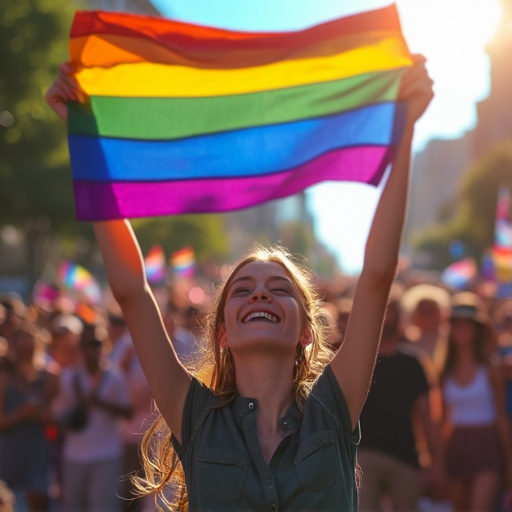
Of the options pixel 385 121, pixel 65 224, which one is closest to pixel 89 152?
pixel 385 121

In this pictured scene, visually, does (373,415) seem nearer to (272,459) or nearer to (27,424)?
(27,424)

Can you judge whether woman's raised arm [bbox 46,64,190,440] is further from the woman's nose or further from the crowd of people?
the crowd of people

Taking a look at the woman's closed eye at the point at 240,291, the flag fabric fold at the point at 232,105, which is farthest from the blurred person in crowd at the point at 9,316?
the woman's closed eye at the point at 240,291

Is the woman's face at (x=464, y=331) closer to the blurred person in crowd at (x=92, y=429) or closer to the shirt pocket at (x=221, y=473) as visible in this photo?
the blurred person in crowd at (x=92, y=429)

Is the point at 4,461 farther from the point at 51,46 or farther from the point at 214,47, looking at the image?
the point at 51,46

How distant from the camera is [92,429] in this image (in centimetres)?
736

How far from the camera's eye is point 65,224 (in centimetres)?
3650

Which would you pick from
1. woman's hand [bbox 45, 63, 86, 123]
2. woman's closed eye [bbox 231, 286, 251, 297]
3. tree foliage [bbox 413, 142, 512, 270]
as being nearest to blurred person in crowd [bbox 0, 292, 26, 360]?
woman's hand [bbox 45, 63, 86, 123]

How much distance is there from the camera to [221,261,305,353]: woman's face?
124 inches

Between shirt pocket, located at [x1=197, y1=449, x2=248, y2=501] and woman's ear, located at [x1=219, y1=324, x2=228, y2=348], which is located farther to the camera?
woman's ear, located at [x1=219, y1=324, x2=228, y2=348]

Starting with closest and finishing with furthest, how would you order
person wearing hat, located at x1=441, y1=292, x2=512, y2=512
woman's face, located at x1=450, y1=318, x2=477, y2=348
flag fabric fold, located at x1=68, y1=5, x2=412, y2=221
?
flag fabric fold, located at x1=68, y1=5, x2=412, y2=221
person wearing hat, located at x1=441, y1=292, x2=512, y2=512
woman's face, located at x1=450, y1=318, x2=477, y2=348

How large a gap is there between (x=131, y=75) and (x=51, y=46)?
86.5 ft

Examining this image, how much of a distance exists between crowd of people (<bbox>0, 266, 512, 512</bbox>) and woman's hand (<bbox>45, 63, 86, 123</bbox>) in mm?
2118

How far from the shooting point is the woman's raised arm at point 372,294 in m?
3.20
